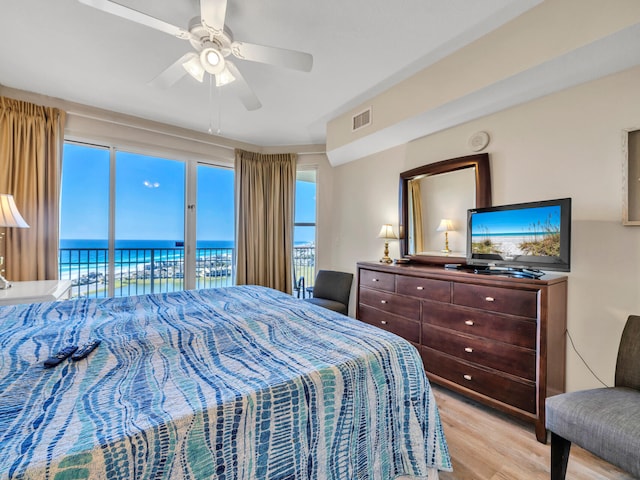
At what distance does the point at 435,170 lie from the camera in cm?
277

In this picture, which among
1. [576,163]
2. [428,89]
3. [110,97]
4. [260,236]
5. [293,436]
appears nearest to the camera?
[293,436]

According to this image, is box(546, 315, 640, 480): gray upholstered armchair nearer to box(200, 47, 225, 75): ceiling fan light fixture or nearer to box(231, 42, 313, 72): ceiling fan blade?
→ box(231, 42, 313, 72): ceiling fan blade

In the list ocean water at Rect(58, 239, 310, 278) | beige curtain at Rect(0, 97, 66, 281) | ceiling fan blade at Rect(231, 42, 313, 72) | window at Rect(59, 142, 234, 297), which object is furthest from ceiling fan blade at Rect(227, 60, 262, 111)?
ocean water at Rect(58, 239, 310, 278)

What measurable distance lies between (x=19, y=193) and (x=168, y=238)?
1451 mm

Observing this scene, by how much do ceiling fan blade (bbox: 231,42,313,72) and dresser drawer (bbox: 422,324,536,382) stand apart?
216cm

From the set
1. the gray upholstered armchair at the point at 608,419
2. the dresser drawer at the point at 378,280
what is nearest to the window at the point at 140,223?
the dresser drawer at the point at 378,280

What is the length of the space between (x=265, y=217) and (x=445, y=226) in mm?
2530

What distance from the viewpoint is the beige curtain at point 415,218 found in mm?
→ 2965

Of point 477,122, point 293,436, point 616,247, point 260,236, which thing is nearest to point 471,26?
point 477,122

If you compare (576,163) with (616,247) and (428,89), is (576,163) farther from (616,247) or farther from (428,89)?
(428,89)

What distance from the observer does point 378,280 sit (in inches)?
111

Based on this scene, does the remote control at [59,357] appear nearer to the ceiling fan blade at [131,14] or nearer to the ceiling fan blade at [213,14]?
the ceiling fan blade at [131,14]

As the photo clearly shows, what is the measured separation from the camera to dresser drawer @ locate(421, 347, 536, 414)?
71.5 inches

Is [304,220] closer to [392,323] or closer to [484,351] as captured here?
[392,323]
